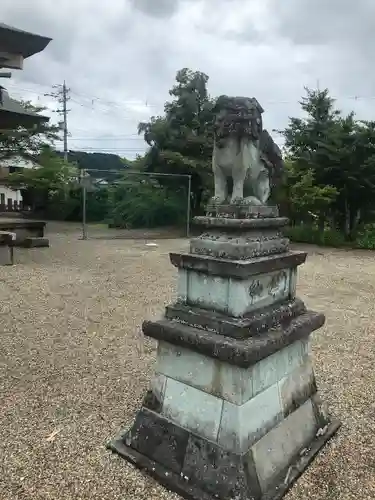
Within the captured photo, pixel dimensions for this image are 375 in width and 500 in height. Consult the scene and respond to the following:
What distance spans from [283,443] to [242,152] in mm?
1658

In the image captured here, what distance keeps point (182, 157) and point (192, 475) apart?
1259cm

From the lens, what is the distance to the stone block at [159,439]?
2.28 metres

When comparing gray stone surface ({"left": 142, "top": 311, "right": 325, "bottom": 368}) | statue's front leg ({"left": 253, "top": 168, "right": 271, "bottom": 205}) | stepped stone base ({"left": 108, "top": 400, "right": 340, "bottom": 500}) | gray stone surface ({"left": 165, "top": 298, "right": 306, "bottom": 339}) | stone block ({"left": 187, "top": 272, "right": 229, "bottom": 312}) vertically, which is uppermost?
statue's front leg ({"left": 253, "top": 168, "right": 271, "bottom": 205})

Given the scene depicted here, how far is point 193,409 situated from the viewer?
2.29 m

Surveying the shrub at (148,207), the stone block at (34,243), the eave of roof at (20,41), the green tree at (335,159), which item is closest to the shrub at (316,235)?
the green tree at (335,159)

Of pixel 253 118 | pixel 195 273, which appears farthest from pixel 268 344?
pixel 253 118

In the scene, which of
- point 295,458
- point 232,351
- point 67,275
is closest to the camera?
point 232,351

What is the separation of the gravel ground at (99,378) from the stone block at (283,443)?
0.12 metres

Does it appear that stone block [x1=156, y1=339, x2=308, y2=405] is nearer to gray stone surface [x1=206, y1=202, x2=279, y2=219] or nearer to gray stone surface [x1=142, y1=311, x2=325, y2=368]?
gray stone surface [x1=142, y1=311, x2=325, y2=368]

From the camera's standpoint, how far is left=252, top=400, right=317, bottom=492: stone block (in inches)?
85.4

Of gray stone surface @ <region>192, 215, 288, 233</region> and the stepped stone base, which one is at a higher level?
gray stone surface @ <region>192, 215, 288, 233</region>

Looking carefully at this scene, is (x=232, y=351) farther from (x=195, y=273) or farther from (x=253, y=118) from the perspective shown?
(x=253, y=118)

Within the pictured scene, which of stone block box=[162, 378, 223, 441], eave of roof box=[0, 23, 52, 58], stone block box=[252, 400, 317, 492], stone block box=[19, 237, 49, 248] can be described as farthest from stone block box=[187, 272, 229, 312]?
stone block box=[19, 237, 49, 248]

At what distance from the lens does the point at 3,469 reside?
2297 millimetres
